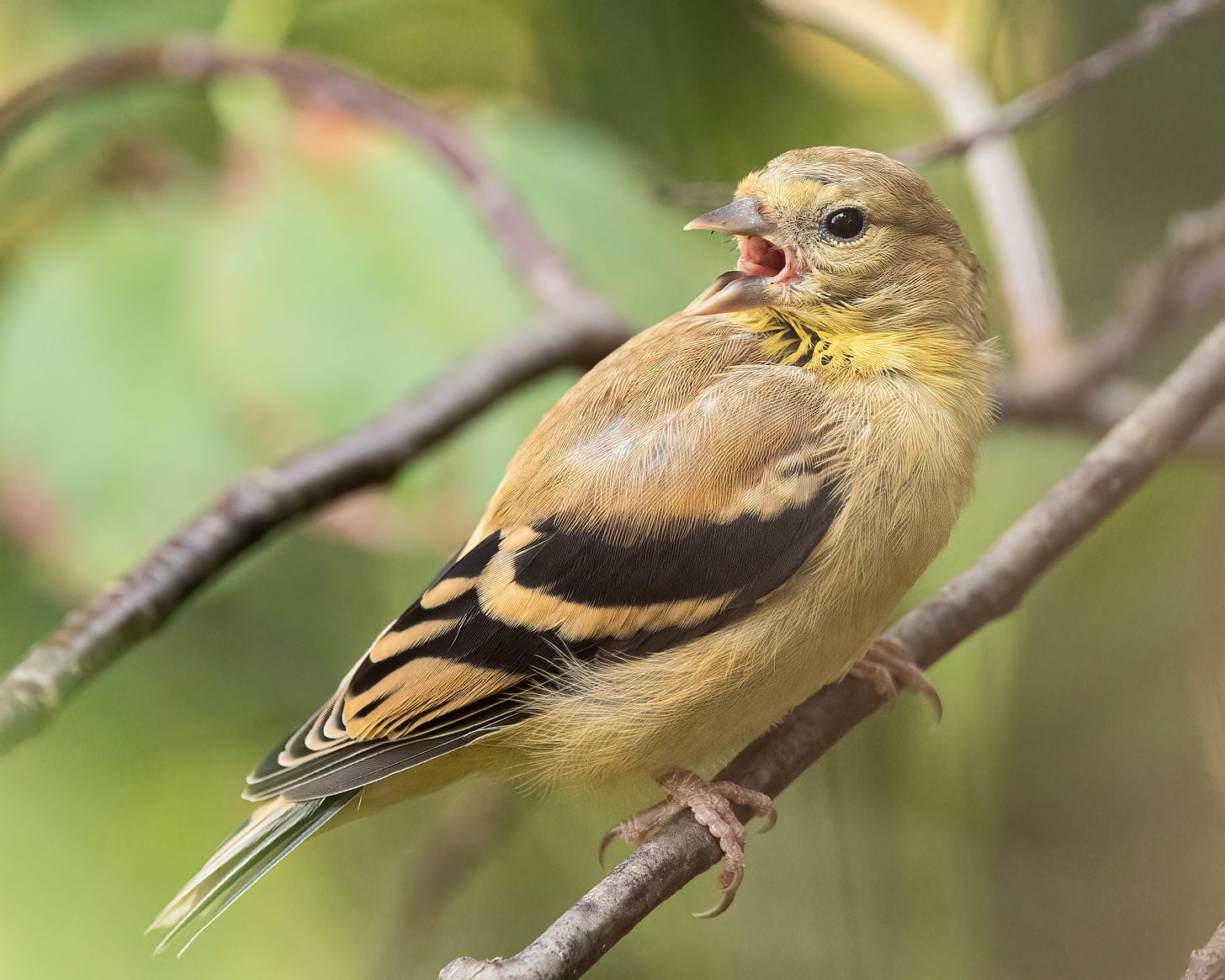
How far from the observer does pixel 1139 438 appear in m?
0.69

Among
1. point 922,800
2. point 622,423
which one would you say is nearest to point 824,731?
point 922,800

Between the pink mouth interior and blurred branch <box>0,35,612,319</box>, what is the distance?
32 centimetres

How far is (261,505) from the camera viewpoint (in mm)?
772

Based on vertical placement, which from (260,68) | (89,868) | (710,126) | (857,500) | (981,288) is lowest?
(89,868)

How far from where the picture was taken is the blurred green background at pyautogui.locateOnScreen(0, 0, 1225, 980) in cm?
63

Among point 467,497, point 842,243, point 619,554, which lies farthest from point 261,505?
point 842,243

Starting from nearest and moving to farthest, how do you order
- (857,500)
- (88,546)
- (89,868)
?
(857,500)
(89,868)
(88,546)

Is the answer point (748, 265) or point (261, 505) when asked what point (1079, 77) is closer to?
point (748, 265)

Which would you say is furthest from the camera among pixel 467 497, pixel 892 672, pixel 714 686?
pixel 467 497

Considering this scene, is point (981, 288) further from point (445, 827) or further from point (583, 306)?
point (445, 827)

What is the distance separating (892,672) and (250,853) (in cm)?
39

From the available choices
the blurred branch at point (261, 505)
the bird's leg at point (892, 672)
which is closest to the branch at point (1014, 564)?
the bird's leg at point (892, 672)

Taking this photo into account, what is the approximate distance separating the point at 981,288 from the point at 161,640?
1.91 feet

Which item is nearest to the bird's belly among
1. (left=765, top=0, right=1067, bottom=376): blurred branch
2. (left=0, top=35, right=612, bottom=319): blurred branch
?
(left=765, top=0, right=1067, bottom=376): blurred branch
